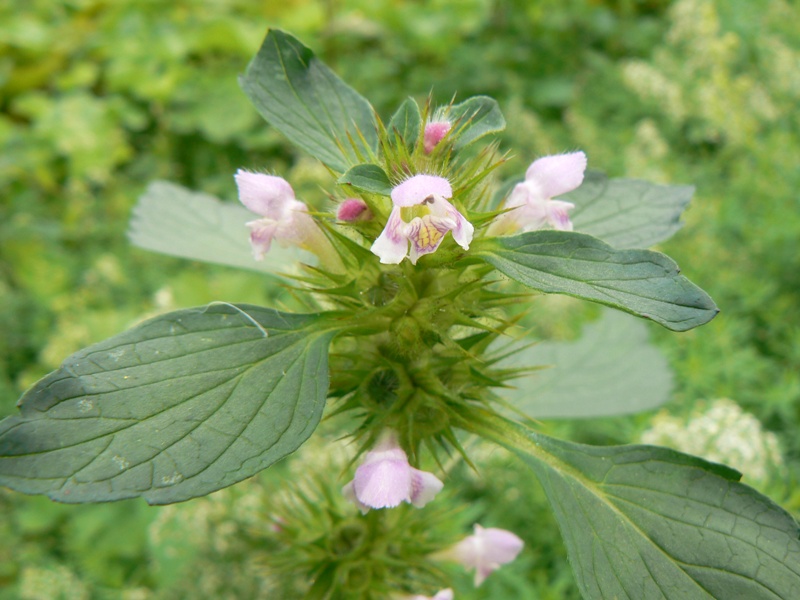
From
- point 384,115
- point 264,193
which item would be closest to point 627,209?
point 264,193

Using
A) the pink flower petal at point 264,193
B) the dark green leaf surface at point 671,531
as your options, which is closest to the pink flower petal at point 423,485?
the dark green leaf surface at point 671,531

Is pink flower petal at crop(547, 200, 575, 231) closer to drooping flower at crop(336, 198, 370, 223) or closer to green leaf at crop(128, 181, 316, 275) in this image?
drooping flower at crop(336, 198, 370, 223)

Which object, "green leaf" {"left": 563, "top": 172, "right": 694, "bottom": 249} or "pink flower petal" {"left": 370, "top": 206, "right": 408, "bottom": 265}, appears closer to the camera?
"pink flower petal" {"left": 370, "top": 206, "right": 408, "bottom": 265}

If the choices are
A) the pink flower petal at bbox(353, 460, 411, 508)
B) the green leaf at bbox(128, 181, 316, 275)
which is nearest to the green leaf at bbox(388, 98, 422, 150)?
the green leaf at bbox(128, 181, 316, 275)

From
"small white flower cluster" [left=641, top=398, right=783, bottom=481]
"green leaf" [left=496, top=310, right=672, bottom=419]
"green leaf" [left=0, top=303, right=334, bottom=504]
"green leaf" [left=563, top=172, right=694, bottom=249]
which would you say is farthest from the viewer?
"small white flower cluster" [left=641, top=398, right=783, bottom=481]

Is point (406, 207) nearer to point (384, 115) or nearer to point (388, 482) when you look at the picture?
point (388, 482)

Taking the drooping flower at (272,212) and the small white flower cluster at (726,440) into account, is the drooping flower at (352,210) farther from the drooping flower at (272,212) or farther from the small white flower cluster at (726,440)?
the small white flower cluster at (726,440)
